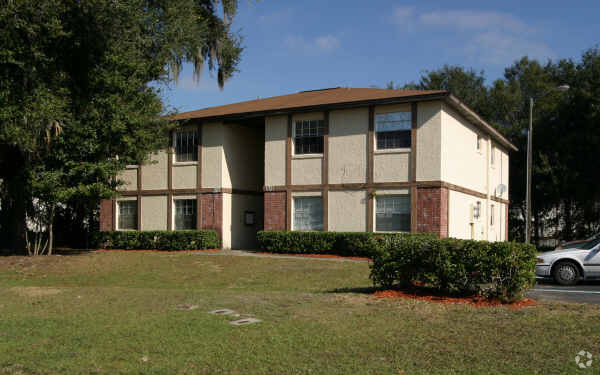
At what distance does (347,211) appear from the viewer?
21.9 m

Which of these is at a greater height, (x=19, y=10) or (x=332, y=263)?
(x=19, y=10)

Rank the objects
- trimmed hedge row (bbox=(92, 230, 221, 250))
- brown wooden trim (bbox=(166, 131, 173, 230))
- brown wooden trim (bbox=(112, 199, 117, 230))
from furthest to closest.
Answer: brown wooden trim (bbox=(112, 199, 117, 230)) < brown wooden trim (bbox=(166, 131, 173, 230)) < trimmed hedge row (bbox=(92, 230, 221, 250))

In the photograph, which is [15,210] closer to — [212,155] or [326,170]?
[212,155]

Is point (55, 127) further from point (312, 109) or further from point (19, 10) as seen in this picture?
point (312, 109)

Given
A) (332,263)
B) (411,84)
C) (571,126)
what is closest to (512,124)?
(571,126)

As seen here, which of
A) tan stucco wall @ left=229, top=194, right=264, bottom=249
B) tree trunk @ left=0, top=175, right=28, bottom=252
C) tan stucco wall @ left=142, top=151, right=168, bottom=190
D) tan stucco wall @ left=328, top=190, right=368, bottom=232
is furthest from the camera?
tan stucco wall @ left=142, top=151, right=168, bottom=190

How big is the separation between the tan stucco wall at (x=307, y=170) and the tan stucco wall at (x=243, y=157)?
362 centimetres

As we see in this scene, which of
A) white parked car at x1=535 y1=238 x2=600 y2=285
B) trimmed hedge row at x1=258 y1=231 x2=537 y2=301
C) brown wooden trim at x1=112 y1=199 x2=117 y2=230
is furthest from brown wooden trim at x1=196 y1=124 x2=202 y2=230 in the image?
white parked car at x1=535 y1=238 x2=600 y2=285

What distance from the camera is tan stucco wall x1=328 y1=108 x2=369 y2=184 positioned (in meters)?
21.7

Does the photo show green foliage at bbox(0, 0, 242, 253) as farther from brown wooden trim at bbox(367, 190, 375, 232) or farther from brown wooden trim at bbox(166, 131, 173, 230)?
brown wooden trim at bbox(367, 190, 375, 232)

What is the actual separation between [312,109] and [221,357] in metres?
17.1

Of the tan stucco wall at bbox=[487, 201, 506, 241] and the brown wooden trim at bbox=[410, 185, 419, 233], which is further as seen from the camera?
the tan stucco wall at bbox=[487, 201, 506, 241]

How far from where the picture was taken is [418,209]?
20.5 m

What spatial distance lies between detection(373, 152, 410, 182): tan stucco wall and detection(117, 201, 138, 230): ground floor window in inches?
497
